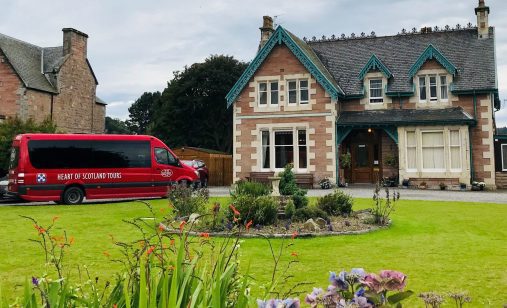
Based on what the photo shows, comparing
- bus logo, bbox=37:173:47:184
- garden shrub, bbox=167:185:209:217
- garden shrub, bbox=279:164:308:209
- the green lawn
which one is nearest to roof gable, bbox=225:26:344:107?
garden shrub, bbox=279:164:308:209

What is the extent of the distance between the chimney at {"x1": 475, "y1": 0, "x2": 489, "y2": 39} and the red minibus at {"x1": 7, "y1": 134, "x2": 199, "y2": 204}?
2132 centimetres

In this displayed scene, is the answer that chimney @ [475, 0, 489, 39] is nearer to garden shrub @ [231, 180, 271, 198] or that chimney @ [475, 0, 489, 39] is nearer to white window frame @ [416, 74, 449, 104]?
white window frame @ [416, 74, 449, 104]

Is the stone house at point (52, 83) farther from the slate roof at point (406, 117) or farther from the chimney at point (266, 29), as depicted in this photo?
the slate roof at point (406, 117)

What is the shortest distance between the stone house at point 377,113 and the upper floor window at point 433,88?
2.4 inches

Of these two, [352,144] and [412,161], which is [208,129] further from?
[412,161]

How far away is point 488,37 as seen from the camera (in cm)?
2722

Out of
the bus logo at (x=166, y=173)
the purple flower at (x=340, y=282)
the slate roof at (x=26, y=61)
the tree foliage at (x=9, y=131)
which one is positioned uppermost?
the slate roof at (x=26, y=61)

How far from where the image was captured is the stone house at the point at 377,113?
971 inches

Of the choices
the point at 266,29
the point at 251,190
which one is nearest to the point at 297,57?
the point at 266,29

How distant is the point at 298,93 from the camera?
2683 centimetres

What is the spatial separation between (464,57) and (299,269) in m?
25.3

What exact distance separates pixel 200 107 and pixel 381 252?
4128 cm

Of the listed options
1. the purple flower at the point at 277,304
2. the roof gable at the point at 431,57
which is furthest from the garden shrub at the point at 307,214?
the roof gable at the point at 431,57

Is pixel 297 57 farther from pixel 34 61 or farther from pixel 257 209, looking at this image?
pixel 34 61
